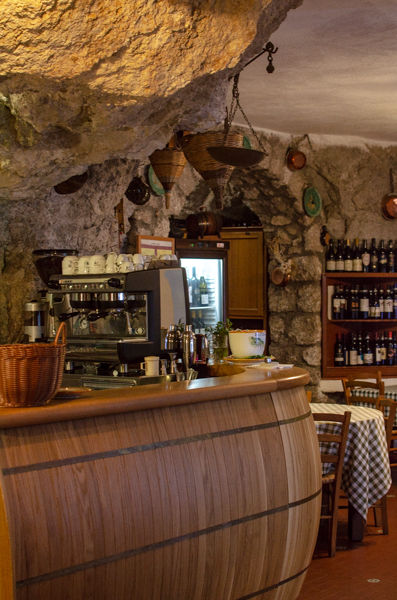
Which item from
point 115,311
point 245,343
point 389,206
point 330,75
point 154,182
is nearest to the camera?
point 245,343

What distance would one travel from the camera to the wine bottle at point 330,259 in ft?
24.8

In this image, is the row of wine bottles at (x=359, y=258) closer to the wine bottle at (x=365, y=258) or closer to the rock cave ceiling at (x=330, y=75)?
the wine bottle at (x=365, y=258)

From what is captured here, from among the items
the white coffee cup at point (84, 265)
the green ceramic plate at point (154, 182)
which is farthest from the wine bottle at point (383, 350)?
the white coffee cup at point (84, 265)

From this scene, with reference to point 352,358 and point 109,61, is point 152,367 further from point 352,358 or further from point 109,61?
point 352,358

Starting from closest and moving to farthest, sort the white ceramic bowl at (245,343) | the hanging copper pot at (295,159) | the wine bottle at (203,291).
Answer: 1. the white ceramic bowl at (245,343)
2. the wine bottle at (203,291)
3. the hanging copper pot at (295,159)

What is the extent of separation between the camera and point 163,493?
89.8 inches

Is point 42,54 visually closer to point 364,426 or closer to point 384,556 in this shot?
point 364,426

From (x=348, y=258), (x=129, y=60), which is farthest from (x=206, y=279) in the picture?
(x=129, y=60)

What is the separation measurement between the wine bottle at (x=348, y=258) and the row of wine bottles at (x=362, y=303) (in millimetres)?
232

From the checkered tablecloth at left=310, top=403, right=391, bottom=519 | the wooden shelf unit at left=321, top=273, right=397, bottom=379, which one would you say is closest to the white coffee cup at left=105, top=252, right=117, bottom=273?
the checkered tablecloth at left=310, top=403, right=391, bottom=519

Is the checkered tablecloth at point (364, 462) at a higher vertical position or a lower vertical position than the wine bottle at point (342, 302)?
lower

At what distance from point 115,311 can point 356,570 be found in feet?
7.20

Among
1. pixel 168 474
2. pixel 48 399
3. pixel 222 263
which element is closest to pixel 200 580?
pixel 168 474

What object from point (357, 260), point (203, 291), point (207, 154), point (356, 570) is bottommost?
point (356, 570)
